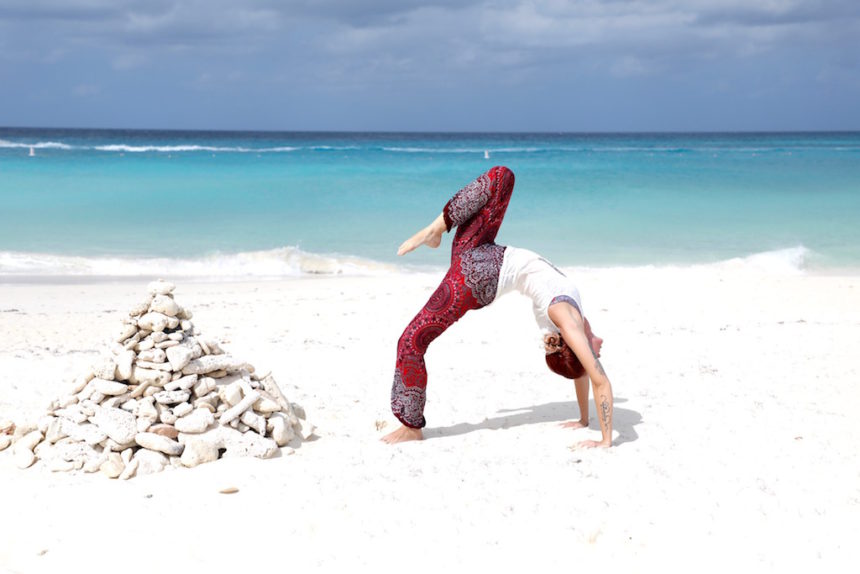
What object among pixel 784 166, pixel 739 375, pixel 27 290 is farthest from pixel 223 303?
pixel 784 166

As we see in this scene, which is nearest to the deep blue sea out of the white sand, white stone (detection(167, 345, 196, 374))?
the white sand

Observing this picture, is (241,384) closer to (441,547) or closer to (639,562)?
(441,547)

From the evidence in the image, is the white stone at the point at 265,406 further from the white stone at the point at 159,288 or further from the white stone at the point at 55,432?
the white stone at the point at 55,432

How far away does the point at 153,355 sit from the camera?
189 inches

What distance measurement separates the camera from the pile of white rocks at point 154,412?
185 inches

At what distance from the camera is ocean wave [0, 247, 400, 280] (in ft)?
46.8

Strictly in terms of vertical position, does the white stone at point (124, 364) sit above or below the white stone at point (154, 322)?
below

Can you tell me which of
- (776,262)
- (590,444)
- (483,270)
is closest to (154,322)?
(483,270)

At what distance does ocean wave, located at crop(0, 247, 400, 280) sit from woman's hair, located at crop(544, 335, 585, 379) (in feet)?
31.5

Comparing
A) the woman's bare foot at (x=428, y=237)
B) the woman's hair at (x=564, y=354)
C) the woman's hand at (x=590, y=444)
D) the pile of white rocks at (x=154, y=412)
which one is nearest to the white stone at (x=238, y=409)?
the pile of white rocks at (x=154, y=412)

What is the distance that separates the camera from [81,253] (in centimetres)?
1598

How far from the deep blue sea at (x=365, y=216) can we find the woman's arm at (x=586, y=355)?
1027 cm

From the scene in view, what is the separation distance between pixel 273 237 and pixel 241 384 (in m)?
14.2

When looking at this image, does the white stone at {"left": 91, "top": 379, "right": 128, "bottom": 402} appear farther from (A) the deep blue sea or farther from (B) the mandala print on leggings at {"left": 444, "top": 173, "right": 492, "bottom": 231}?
(A) the deep blue sea
